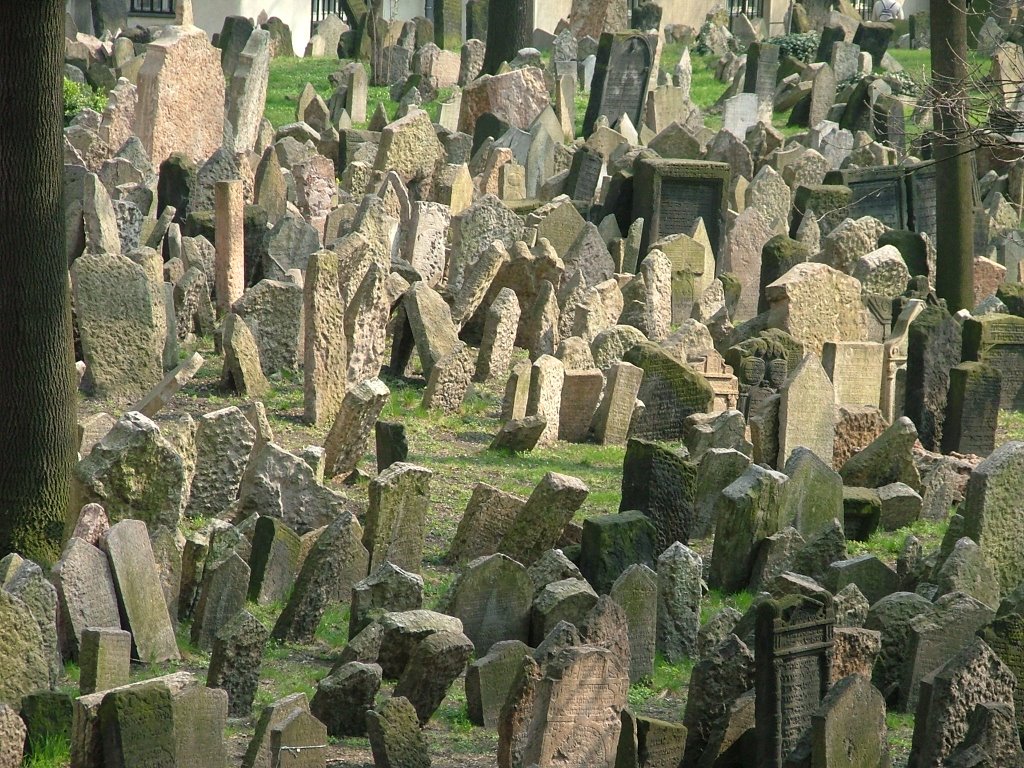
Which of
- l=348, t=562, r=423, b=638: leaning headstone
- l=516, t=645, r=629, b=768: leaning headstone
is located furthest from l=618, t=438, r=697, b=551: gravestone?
l=516, t=645, r=629, b=768: leaning headstone

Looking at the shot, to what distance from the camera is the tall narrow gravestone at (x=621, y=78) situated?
2360cm

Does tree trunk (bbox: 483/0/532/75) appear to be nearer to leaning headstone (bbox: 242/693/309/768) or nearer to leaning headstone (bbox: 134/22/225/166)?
leaning headstone (bbox: 134/22/225/166)

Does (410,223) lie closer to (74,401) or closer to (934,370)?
(934,370)

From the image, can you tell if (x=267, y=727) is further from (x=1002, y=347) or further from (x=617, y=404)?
(x=1002, y=347)

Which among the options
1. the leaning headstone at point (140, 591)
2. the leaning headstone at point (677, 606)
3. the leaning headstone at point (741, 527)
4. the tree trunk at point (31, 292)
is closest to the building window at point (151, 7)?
the tree trunk at point (31, 292)

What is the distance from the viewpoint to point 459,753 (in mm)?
6402

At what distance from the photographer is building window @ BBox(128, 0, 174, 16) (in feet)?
109

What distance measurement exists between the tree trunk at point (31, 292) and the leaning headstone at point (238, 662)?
178cm

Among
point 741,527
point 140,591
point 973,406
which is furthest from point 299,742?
point 973,406

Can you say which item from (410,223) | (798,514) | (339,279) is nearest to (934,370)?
(798,514)

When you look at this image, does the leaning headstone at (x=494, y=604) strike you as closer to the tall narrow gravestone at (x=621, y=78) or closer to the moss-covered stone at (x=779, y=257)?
the moss-covered stone at (x=779, y=257)

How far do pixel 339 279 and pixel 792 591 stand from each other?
621 cm

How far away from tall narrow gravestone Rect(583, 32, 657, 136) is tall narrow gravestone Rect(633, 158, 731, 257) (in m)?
6.64

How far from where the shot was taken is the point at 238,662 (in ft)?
21.8
